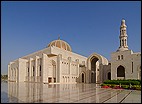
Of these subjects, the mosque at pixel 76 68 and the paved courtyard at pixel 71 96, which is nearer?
the paved courtyard at pixel 71 96

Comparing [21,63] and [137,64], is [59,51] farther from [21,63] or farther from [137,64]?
[137,64]

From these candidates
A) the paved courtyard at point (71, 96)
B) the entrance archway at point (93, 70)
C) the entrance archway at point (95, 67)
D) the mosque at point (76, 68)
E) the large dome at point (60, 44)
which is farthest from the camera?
the large dome at point (60, 44)

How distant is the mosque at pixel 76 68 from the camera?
29.7 m

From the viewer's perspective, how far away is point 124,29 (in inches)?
1323

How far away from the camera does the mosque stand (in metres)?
29.7

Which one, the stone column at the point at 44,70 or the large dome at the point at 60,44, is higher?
the large dome at the point at 60,44

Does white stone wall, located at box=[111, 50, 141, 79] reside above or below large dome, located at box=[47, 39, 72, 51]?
below

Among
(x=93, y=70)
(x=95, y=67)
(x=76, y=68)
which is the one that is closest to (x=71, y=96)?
(x=76, y=68)

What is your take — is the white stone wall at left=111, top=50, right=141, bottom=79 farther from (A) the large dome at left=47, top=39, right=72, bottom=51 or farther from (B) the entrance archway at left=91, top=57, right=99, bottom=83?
(A) the large dome at left=47, top=39, right=72, bottom=51

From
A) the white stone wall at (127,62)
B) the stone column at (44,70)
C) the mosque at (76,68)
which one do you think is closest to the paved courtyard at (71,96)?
the white stone wall at (127,62)

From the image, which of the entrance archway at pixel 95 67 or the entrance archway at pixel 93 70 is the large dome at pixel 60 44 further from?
the entrance archway at pixel 95 67

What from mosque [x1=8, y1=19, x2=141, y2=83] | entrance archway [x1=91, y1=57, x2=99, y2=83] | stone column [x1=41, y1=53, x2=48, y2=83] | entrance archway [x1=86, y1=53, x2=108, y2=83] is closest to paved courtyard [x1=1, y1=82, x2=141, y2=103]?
mosque [x1=8, y1=19, x2=141, y2=83]

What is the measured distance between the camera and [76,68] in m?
40.2

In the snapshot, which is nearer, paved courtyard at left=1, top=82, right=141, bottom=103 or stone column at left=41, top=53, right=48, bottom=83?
paved courtyard at left=1, top=82, right=141, bottom=103
